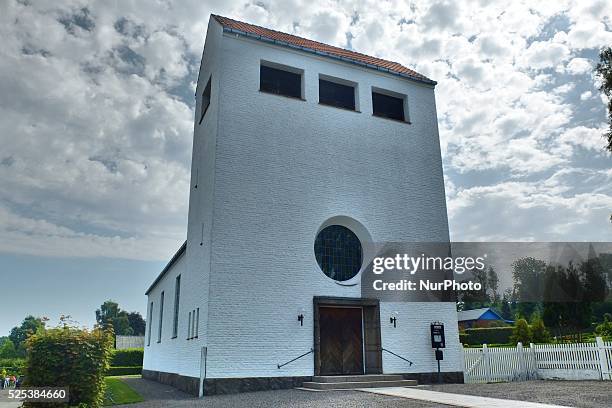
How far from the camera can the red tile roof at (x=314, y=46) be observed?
55.3 ft

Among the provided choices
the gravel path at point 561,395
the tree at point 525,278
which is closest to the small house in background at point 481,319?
the tree at point 525,278

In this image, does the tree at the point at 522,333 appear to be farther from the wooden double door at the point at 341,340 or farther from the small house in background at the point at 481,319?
the small house in background at the point at 481,319

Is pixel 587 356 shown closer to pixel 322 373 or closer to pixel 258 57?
pixel 322 373

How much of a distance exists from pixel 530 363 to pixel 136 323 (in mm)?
84600

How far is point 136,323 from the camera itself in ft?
294

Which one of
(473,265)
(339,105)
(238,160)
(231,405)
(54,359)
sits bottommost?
(231,405)

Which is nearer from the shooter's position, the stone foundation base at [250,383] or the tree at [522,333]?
the stone foundation base at [250,383]

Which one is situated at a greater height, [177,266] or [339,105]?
[339,105]

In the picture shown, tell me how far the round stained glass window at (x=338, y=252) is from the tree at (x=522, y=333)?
17299 millimetres

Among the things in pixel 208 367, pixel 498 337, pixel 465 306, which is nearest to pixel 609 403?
pixel 208 367

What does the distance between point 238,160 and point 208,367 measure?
6.33 m

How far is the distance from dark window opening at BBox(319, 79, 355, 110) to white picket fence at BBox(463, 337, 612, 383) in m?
10.1

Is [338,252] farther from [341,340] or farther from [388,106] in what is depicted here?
[388,106]

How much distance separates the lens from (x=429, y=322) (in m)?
16.2
